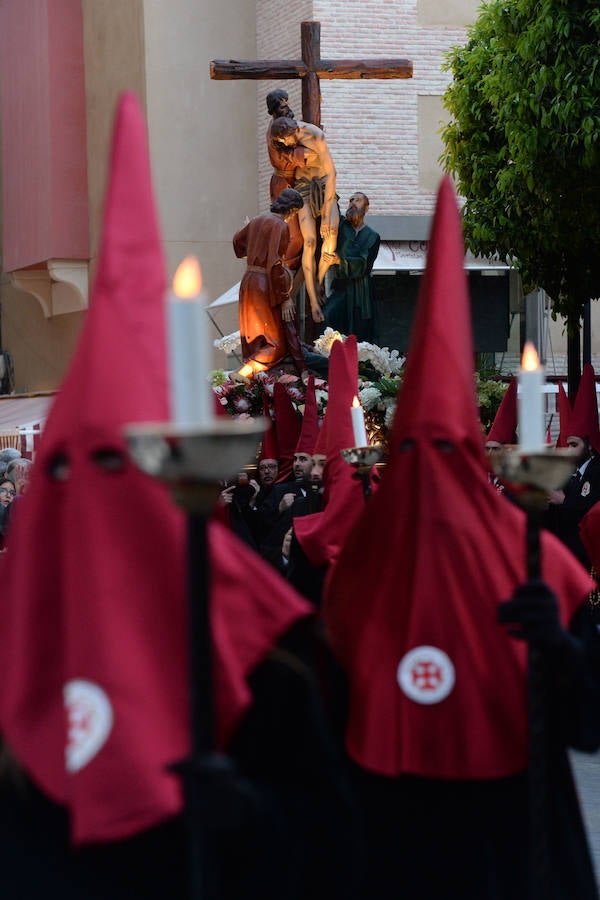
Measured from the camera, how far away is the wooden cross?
14477 millimetres

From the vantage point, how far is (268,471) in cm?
1139

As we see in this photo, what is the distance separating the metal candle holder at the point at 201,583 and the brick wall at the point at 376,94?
22796mm

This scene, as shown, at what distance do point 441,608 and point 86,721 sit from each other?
93 cm

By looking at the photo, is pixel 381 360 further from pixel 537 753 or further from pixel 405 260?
pixel 405 260

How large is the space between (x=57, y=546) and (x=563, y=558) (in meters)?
1.21

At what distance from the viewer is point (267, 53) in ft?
85.1

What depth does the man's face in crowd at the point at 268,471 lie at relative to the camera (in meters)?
11.4

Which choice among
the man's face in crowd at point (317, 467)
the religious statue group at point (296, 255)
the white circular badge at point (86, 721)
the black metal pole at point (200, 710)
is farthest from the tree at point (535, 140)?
the black metal pole at point (200, 710)

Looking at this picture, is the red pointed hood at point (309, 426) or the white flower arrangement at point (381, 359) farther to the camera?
the white flower arrangement at point (381, 359)

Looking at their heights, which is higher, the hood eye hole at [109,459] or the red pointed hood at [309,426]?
the hood eye hole at [109,459]

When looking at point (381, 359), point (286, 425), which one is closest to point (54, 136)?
point (381, 359)

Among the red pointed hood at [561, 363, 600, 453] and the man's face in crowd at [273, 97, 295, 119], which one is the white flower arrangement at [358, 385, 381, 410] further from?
the man's face in crowd at [273, 97, 295, 119]

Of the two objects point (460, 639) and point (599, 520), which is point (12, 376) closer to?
point (599, 520)

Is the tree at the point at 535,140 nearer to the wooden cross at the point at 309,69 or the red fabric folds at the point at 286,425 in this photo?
the wooden cross at the point at 309,69
